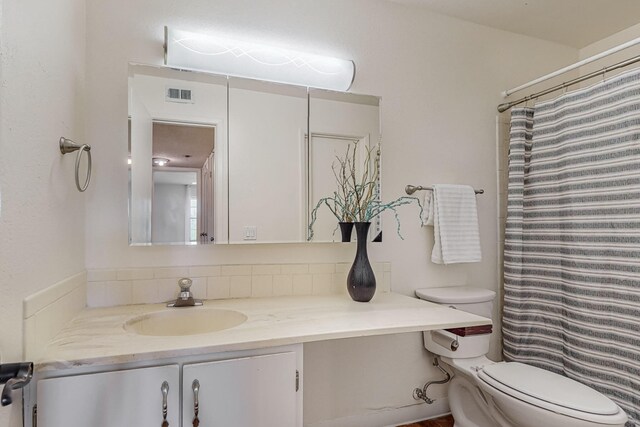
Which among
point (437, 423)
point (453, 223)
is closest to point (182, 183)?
point (453, 223)

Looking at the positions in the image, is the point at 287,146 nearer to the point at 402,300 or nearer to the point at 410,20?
the point at 402,300

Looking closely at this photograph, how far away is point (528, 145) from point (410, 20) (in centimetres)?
99

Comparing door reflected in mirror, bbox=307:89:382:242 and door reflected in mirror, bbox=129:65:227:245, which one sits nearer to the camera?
door reflected in mirror, bbox=129:65:227:245

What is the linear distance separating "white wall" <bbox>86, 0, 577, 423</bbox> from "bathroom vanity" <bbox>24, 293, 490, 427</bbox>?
1.45 feet

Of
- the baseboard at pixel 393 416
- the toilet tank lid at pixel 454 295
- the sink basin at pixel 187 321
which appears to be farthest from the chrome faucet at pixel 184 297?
the toilet tank lid at pixel 454 295

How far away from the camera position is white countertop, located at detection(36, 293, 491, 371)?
95cm

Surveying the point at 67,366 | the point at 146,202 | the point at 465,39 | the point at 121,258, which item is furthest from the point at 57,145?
the point at 465,39

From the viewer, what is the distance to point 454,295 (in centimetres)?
186

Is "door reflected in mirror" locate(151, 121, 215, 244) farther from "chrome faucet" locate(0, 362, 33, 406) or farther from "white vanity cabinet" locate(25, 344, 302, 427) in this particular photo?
"chrome faucet" locate(0, 362, 33, 406)

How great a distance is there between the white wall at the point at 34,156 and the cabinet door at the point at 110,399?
0.07m

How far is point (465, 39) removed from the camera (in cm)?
Answer: 213

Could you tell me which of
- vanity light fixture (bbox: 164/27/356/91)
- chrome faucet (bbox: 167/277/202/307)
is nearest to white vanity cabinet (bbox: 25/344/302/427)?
chrome faucet (bbox: 167/277/202/307)

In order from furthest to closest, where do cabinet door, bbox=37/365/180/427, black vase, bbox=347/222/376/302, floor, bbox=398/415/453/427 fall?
floor, bbox=398/415/453/427, black vase, bbox=347/222/376/302, cabinet door, bbox=37/365/180/427

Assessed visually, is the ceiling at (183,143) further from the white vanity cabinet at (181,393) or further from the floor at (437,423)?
the floor at (437,423)
